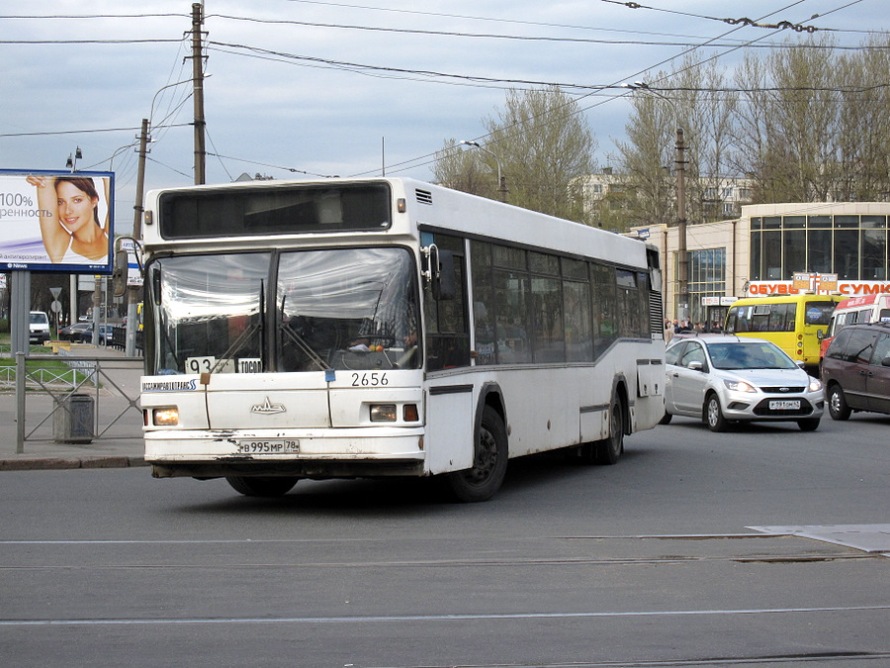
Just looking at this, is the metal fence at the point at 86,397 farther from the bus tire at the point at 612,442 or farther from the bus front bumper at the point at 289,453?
the bus front bumper at the point at 289,453

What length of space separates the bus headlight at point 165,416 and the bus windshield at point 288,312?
31 centimetres

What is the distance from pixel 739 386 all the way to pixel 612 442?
6171 millimetres

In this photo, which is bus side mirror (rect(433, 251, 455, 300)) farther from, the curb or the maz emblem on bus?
the curb

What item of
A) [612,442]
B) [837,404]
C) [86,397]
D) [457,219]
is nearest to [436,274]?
[457,219]

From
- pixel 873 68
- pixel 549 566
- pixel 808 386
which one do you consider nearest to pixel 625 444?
pixel 808 386

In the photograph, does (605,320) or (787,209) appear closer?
(605,320)

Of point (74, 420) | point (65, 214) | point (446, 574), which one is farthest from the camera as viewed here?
point (65, 214)

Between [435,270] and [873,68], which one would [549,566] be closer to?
[435,270]

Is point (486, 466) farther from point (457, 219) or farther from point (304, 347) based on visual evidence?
point (304, 347)

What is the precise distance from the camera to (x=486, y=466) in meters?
12.2

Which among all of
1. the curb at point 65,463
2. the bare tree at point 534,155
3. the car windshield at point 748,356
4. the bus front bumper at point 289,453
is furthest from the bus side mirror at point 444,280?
the bare tree at point 534,155

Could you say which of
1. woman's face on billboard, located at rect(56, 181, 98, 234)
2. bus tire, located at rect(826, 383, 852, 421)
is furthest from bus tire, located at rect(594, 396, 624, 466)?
woman's face on billboard, located at rect(56, 181, 98, 234)

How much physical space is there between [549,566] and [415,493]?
15.0ft

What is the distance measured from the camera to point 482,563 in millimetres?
8703
